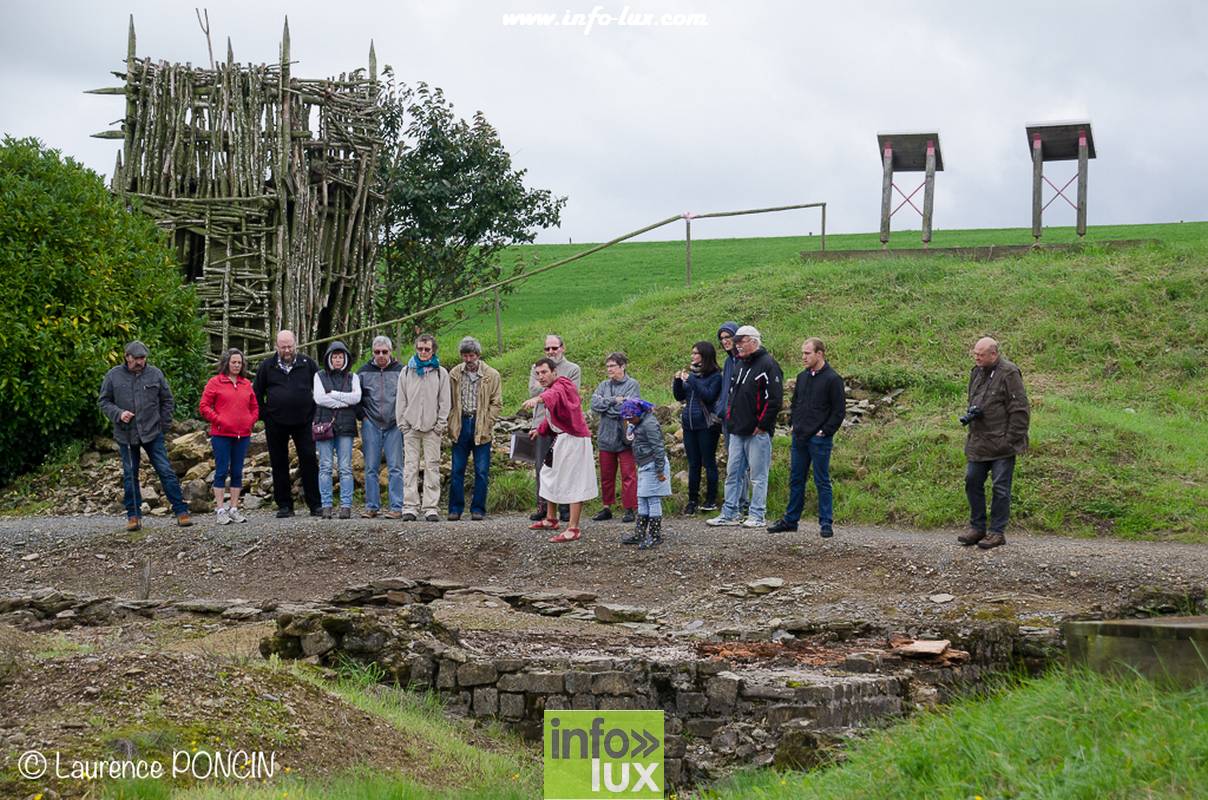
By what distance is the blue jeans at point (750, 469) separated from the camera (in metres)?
13.1

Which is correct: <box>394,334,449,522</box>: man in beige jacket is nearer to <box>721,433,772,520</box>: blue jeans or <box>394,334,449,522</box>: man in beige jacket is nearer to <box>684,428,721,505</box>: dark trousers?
<box>684,428,721,505</box>: dark trousers

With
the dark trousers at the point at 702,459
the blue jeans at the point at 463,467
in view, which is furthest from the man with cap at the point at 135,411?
the dark trousers at the point at 702,459

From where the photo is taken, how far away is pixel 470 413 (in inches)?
555

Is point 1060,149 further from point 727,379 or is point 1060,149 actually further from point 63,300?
point 63,300

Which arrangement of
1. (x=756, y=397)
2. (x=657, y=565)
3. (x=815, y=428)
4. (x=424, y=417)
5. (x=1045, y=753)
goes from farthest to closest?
(x=424, y=417)
(x=756, y=397)
(x=815, y=428)
(x=657, y=565)
(x=1045, y=753)

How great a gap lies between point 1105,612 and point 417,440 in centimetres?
725

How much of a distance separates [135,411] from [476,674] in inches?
280

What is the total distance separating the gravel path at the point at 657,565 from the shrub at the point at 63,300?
81.0 inches

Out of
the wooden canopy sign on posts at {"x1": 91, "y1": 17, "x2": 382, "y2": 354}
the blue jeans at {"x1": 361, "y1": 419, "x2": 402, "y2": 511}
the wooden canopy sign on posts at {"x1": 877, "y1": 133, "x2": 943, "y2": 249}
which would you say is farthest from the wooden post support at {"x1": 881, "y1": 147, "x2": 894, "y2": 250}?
the blue jeans at {"x1": 361, "y1": 419, "x2": 402, "y2": 511}

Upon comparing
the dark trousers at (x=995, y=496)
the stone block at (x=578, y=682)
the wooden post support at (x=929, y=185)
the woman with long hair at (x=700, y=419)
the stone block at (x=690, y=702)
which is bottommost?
the stone block at (x=690, y=702)

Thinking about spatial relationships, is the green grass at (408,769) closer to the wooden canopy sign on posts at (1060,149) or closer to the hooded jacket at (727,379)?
the hooded jacket at (727,379)

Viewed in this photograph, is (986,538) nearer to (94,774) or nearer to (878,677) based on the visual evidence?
(878,677)

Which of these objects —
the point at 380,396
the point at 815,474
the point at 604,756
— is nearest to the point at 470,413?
the point at 380,396

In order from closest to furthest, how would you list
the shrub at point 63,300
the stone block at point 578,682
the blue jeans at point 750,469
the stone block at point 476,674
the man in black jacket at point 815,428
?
the stone block at point 578,682 → the stone block at point 476,674 → the man in black jacket at point 815,428 → the blue jeans at point 750,469 → the shrub at point 63,300
